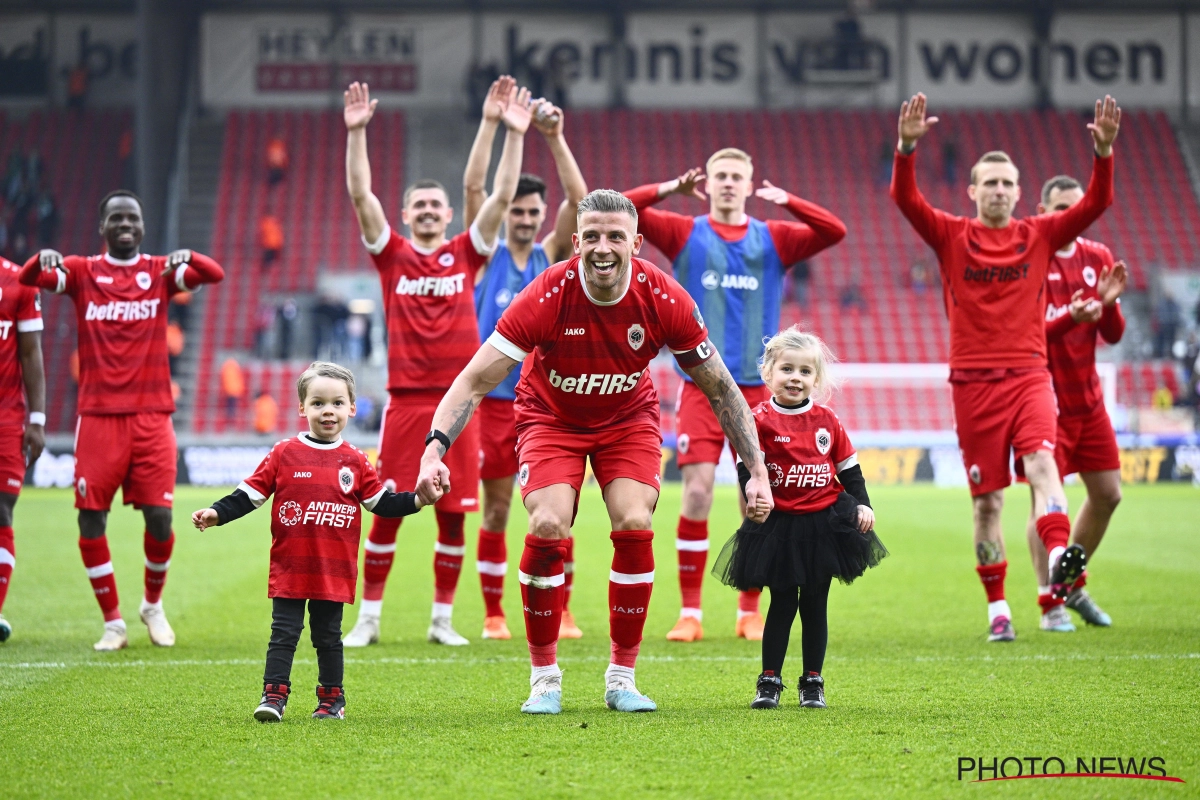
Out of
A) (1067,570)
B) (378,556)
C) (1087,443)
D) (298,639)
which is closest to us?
(298,639)

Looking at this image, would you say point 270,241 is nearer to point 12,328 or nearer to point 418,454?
point 12,328

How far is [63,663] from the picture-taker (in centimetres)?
656

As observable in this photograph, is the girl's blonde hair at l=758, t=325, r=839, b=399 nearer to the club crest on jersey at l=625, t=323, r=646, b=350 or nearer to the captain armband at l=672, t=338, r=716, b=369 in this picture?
the captain armband at l=672, t=338, r=716, b=369

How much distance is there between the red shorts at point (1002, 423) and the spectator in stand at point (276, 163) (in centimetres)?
2756

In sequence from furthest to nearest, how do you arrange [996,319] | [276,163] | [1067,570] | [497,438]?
[276,163], [497,438], [996,319], [1067,570]

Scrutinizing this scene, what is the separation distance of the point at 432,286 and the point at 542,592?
278 centimetres

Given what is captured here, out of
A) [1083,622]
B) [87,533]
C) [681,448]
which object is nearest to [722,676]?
[681,448]

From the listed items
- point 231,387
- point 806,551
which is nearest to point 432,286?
point 806,551

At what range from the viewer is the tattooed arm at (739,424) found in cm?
518

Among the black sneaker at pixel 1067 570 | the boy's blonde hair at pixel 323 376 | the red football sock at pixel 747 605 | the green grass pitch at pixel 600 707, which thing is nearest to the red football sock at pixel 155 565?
the green grass pitch at pixel 600 707

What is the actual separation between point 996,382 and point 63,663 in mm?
5077

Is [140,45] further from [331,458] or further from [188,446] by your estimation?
[331,458]

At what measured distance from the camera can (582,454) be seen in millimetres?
5473

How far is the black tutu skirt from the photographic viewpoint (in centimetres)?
529
